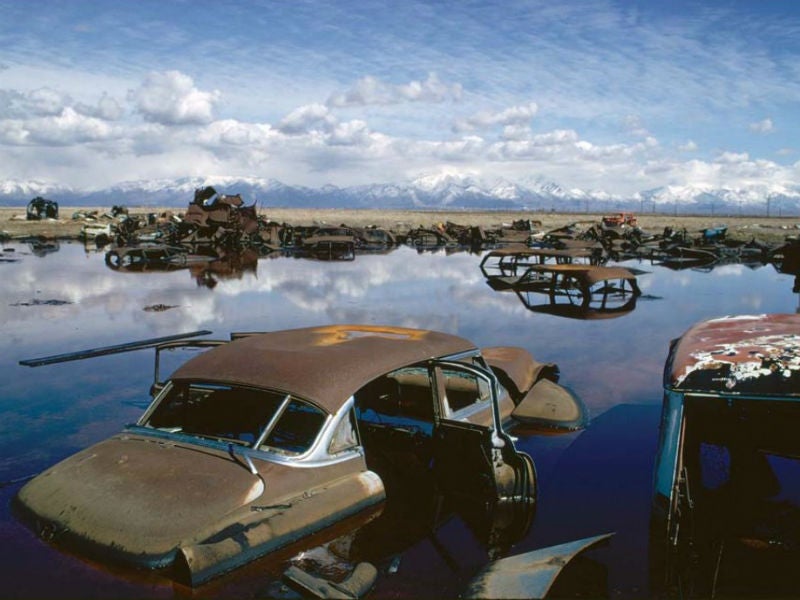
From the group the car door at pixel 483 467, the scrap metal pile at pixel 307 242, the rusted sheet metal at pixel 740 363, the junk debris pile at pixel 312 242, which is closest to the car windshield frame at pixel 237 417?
the car door at pixel 483 467

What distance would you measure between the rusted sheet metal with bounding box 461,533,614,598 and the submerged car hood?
1.85 meters

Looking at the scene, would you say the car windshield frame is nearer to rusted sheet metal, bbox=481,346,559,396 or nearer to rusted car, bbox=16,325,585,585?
rusted car, bbox=16,325,585,585

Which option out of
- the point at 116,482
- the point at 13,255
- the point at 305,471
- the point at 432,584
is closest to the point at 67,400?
the point at 116,482

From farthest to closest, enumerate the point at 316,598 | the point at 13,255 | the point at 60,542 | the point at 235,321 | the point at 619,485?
the point at 13,255, the point at 235,321, the point at 619,485, the point at 60,542, the point at 316,598

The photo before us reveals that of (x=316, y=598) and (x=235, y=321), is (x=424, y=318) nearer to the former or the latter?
(x=235, y=321)

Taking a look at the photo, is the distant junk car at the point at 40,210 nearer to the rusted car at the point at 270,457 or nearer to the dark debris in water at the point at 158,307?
the dark debris in water at the point at 158,307

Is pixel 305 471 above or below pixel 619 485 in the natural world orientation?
above

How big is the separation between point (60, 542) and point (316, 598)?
2176 millimetres

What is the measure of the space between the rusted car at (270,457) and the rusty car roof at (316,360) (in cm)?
1

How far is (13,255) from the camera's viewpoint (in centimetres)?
3475

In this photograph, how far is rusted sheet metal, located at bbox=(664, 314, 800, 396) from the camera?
5117 millimetres

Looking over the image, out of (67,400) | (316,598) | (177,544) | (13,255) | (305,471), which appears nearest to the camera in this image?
(316,598)

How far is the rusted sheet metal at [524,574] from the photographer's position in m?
4.14

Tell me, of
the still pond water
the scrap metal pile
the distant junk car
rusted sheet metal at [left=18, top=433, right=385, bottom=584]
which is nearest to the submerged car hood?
rusted sheet metal at [left=18, top=433, right=385, bottom=584]
